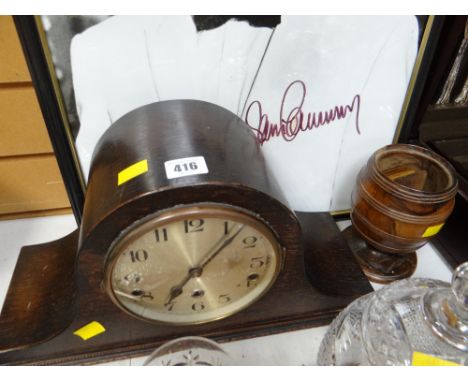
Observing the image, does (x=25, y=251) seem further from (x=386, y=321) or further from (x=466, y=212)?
(x=466, y=212)

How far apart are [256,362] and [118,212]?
0.59m

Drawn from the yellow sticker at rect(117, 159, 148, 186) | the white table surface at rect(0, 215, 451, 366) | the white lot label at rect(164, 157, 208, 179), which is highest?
the white lot label at rect(164, 157, 208, 179)

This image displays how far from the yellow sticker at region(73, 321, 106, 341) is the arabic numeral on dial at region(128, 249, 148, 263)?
9.6 inches

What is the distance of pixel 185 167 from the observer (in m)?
0.77

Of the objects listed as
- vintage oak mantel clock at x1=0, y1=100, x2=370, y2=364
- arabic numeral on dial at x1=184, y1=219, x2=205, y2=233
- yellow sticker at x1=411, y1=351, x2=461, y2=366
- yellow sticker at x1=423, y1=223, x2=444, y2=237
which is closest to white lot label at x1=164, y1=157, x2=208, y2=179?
vintage oak mantel clock at x1=0, y1=100, x2=370, y2=364

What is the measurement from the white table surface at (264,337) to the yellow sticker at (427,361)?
433 mm

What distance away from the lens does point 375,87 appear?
44.4 inches

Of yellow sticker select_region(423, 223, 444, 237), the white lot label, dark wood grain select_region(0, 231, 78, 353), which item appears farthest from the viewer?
yellow sticker select_region(423, 223, 444, 237)

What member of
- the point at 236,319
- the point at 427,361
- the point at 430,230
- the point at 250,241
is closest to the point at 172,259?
the point at 250,241

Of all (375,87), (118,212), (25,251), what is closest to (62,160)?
(25,251)

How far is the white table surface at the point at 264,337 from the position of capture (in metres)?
1.06

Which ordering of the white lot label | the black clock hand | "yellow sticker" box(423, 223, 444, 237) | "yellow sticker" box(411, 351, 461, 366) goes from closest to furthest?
"yellow sticker" box(411, 351, 461, 366), the white lot label, the black clock hand, "yellow sticker" box(423, 223, 444, 237)

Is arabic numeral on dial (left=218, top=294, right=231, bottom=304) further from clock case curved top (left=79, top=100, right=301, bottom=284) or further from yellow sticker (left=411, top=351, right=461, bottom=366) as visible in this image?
yellow sticker (left=411, top=351, right=461, bottom=366)
